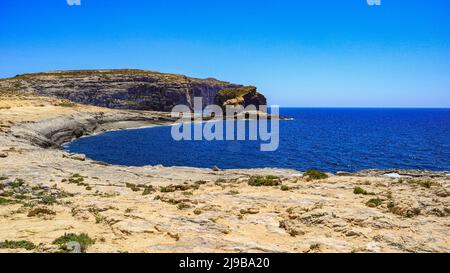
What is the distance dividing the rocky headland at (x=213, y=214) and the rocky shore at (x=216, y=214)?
52 millimetres

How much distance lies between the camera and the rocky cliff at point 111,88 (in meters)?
163

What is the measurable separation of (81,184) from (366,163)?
173 feet

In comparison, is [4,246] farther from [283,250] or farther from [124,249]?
[283,250]

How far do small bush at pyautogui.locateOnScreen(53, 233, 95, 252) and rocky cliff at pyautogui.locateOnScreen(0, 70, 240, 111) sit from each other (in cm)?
15571

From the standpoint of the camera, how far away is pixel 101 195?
25.8 m

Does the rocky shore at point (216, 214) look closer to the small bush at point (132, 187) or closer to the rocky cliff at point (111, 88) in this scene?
the small bush at point (132, 187)

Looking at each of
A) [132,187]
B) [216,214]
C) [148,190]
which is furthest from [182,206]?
[132,187]

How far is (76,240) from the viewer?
14.8m

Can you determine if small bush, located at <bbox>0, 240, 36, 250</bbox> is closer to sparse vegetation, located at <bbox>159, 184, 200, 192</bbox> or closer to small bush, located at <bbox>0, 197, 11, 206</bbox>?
small bush, located at <bbox>0, 197, 11, 206</bbox>

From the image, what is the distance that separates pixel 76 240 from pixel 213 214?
773 cm

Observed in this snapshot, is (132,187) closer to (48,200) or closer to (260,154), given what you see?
(48,200)

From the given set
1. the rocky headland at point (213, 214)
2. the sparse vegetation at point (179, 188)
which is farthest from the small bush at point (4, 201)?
the sparse vegetation at point (179, 188)

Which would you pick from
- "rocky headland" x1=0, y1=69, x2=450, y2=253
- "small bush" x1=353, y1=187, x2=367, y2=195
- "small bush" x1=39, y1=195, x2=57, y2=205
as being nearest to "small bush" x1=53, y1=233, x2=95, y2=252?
"rocky headland" x1=0, y1=69, x2=450, y2=253
